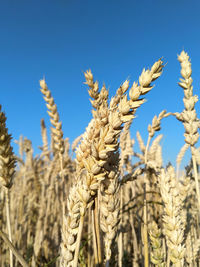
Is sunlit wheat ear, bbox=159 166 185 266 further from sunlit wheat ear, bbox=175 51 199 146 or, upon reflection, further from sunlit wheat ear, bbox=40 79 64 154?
sunlit wheat ear, bbox=40 79 64 154

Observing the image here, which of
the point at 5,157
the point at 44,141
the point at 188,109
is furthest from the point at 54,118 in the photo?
the point at 44,141

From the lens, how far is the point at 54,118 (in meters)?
1.46

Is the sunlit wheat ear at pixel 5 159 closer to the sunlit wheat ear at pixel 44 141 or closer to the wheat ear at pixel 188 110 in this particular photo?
the wheat ear at pixel 188 110

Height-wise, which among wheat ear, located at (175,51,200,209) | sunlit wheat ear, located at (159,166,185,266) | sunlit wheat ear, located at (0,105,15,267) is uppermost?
wheat ear, located at (175,51,200,209)

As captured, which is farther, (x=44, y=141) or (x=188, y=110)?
(x=44, y=141)

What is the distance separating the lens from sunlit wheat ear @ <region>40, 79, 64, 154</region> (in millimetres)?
1420

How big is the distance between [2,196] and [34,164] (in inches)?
42.2

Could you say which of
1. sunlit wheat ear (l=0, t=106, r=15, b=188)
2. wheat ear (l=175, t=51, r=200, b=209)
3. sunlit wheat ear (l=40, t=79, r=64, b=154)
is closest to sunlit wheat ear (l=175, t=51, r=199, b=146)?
wheat ear (l=175, t=51, r=200, b=209)

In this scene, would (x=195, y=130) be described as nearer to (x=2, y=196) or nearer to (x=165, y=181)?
(x=165, y=181)

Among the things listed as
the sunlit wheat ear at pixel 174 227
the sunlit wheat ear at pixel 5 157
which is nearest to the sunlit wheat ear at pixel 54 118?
the sunlit wheat ear at pixel 5 157

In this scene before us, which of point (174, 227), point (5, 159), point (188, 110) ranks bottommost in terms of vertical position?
point (174, 227)

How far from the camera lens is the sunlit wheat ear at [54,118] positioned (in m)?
1.42

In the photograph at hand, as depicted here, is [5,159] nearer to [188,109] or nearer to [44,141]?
[188,109]

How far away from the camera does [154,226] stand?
46.3 inches
